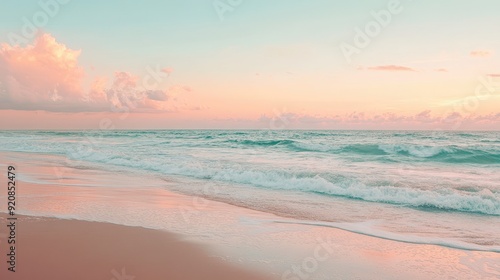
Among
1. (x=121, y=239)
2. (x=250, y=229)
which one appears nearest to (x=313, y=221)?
(x=250, y=229)

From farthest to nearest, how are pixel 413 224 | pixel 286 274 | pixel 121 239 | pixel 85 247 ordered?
1. pixel 413 224
2. pixel 121 239
3. pixel 85 247
4. pixel 286 274

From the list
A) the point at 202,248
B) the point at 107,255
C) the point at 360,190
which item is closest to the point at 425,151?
the point at 360,190

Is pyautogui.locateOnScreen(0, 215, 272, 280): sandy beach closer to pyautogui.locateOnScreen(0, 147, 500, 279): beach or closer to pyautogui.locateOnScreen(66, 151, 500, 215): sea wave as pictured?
pyautogui.locateOnScreen(0, 147, 500, 279): beach

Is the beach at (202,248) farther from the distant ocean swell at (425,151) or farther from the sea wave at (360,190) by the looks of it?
the distant ocean swell at (425,151)

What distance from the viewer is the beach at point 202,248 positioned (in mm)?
5555

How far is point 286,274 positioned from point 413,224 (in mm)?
4645

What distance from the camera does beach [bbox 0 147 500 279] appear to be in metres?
5.55

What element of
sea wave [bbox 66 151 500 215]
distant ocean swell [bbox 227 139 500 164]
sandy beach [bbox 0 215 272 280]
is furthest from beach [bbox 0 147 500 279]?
distant ocean swell [bbox 227 139 500 164]

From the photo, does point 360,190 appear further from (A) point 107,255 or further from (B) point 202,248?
(A) point 107,255

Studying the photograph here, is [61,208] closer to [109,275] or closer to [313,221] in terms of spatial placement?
[109,275]

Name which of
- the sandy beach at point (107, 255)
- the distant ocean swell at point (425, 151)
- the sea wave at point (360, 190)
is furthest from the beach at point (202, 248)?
the distant ocean swell at point (425, 151)

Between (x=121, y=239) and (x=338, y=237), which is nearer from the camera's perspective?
(x=121, y=239)

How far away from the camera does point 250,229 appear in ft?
25.9

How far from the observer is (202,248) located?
21.7ft
